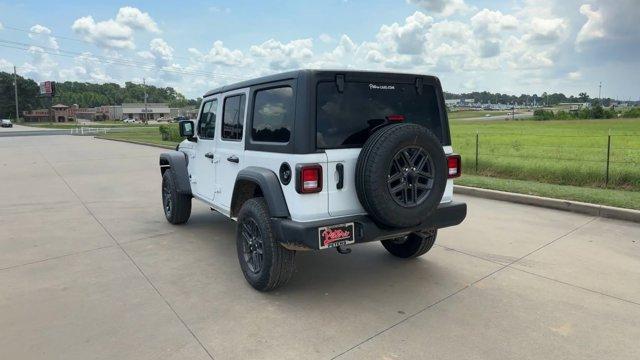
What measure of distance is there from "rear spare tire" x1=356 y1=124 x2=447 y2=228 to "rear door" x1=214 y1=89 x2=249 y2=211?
58.0 inches

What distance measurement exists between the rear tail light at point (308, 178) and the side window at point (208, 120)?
2.08 meters

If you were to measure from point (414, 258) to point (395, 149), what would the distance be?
1.95 metres

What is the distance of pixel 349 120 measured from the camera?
397cm

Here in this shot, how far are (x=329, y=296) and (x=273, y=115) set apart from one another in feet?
5.52

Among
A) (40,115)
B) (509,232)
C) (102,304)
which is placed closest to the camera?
(102,304)

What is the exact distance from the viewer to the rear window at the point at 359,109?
12.7 ft

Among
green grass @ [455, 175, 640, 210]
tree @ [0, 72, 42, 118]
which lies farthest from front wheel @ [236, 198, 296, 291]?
tree @ [0, 72, 42, 118]

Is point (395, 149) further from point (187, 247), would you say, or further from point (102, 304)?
point (187, 247)

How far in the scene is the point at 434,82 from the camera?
4.50 meters

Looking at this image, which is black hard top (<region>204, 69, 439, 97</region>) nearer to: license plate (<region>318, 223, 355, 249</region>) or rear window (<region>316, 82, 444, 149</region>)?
rear window (<region>316, 82, 444, 149</region>)

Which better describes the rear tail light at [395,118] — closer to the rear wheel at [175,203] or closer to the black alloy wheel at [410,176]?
the black alloy wheel at [410,176]

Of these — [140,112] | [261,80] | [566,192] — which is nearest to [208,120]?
[261,80]

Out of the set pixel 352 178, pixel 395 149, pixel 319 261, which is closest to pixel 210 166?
pixel 319 261

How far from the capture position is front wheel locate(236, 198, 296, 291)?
13.2 feet
